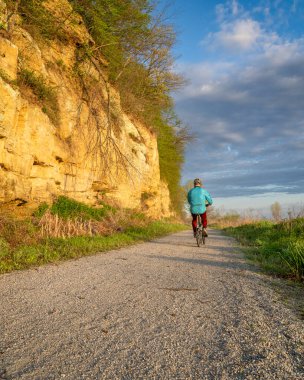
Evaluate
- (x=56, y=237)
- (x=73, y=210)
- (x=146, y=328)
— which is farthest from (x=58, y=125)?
(x=146, y=328)

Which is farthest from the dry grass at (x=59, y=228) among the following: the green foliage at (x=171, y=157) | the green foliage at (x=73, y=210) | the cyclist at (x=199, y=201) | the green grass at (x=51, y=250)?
the green foliage at (x=171, y=157)

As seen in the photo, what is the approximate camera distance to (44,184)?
10.5m

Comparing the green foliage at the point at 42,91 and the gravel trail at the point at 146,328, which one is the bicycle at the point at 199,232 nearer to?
the gravel trail at the point at 146,328

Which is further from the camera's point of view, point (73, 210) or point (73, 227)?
point (73, 210)

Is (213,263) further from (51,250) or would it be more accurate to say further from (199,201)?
(199,201)

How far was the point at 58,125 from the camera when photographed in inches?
456

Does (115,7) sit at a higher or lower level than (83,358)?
higher

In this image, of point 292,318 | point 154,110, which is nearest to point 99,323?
point 292,318

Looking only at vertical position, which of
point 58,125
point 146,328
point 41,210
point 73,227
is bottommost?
point 146,328

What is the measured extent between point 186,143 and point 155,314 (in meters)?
33.7

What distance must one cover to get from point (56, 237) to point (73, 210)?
10.8 ft

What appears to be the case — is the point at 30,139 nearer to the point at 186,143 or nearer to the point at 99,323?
the point at 99,323

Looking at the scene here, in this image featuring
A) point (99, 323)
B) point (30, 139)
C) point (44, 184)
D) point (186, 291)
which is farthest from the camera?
point (44, 184)

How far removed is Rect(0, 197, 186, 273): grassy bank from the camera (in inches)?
244
